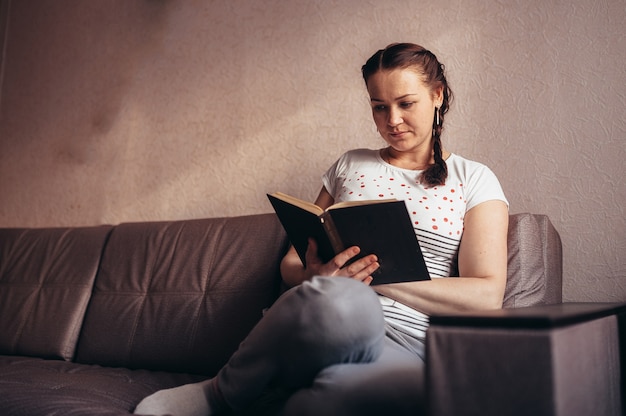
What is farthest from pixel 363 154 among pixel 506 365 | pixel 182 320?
pixel 506 365

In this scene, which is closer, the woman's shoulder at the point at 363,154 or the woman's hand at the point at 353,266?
the woman's hand at the point at 353,266

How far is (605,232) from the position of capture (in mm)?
1477

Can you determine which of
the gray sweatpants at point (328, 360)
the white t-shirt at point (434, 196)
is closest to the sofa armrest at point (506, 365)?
the gray sweatpants at point (328, 360)

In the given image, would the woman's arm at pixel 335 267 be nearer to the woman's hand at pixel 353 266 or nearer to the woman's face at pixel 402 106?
the woman's hand at pixel 353 266

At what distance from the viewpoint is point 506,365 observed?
77 centimetres

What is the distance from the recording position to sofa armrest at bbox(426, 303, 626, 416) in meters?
0.75

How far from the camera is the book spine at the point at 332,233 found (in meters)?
1.16

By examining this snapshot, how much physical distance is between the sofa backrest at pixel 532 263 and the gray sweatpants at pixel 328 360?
0.45 meters

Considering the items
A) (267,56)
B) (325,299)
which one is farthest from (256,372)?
(267,56)

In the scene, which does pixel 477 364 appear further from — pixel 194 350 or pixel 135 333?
pixel 135 333

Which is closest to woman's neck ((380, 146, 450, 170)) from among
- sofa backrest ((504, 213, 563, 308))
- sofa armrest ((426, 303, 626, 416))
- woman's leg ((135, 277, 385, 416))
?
sofa backrest ((504, 213, 563, 308))

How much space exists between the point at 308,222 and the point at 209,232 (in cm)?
70

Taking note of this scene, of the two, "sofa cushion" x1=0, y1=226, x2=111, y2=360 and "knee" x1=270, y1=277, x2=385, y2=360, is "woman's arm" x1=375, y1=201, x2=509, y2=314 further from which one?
"sofa cushion" x1=0, y1=226, x2=111, y2=360

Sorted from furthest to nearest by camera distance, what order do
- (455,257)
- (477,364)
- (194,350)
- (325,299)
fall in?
(194,350) → (455,257) → (325,299) → (477,364)
